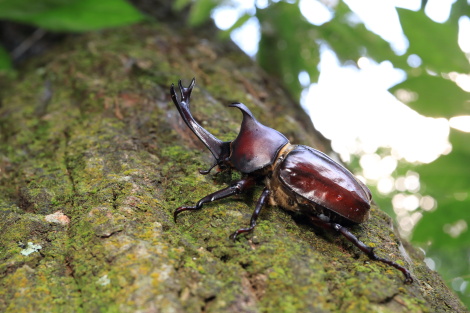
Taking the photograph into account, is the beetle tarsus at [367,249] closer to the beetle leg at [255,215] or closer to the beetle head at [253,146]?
the beetle leg at [255,215]

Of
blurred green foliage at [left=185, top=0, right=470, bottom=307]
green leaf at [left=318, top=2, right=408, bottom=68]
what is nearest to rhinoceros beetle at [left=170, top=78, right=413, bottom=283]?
blurred green foliage at [left=185, top=0, right=470, bottom=307]

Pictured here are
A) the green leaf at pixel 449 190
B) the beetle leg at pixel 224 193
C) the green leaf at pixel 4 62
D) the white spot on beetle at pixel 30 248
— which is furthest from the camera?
the green leaf at pixel 4 62

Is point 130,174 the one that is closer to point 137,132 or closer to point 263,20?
point 137,132

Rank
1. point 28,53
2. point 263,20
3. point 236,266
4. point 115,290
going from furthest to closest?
point 28,53 → point 263,20 → point 236,266 → point 115,290

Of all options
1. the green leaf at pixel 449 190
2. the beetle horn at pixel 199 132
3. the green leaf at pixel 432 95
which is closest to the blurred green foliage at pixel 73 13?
the beetle horn at pixel 199 132

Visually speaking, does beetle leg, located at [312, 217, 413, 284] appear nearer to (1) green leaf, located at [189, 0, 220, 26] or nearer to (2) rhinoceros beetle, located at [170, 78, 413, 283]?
(2) rhinoceros beetle, located at [170, 78, 413, 283]

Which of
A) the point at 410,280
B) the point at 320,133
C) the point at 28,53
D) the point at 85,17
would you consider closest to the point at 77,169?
the point at 85,17

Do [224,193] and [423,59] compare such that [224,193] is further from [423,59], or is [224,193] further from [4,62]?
[4,62]
